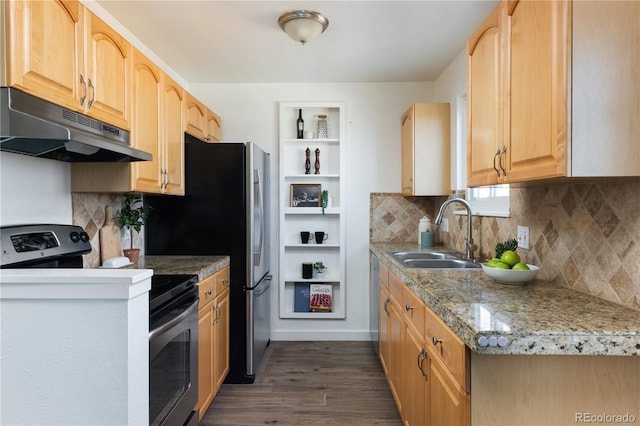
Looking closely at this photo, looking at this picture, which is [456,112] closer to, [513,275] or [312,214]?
[312,214]

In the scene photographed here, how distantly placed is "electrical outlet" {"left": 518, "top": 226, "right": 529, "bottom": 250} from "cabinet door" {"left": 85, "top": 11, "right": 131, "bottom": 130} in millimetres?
2084

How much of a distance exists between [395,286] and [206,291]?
1104mm

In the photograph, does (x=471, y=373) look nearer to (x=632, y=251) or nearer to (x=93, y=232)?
(x=632, y=251)

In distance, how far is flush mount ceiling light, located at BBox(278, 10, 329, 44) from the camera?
7.20 feet

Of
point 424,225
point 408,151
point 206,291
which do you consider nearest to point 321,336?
point 424,225

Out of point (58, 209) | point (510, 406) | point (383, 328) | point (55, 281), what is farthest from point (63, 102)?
point (383, 328)

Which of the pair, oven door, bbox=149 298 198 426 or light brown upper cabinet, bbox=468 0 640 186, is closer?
light brown upper cabinet, bbox=468 0 640 186

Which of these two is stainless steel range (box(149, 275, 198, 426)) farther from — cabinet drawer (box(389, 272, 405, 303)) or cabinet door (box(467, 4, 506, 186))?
cabinet door (box(467, 4, 506, 186))

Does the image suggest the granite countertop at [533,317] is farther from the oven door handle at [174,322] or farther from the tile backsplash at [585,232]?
the oven door handle at [174,322]

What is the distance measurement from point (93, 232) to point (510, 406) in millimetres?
2214

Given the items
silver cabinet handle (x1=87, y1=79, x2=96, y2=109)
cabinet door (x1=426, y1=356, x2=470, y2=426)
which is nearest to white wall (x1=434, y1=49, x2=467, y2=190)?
cabinet door (x1=426, y1=356, x2=470, y2=426)

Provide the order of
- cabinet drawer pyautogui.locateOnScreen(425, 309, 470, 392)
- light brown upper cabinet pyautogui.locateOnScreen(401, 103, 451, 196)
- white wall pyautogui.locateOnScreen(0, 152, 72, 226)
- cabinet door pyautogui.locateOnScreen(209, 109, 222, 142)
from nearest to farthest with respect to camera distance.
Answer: cabinet drawer pyautogui.locateOnScreen(425, 309, 470, 392), white wall pyautogui.locateOnScreen(0, 152, 72, 226), light brown upper cabinet pyautogui.locateOnScreen(401, 103, 451, 196), cabinet door pyautogui.locateOnScreen(209, 109, 222, 142)

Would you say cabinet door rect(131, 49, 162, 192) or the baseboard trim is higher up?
cabinet door rect(131, 49, 162, 192)

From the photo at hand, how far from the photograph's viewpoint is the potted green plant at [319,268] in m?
3.56
